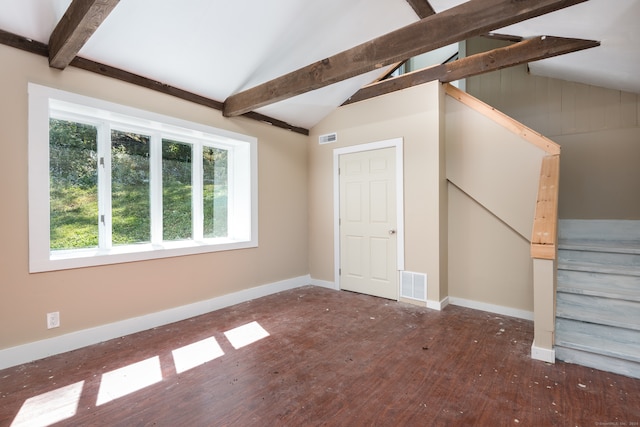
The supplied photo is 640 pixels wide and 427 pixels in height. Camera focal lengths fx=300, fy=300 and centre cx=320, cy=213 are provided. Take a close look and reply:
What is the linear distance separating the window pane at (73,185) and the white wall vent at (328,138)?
2849 millimetres

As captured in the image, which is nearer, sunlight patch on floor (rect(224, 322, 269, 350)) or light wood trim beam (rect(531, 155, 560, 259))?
light wood trim beam (rect(531, 155, 560, 259))

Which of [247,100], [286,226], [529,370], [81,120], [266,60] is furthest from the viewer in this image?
[286,226]

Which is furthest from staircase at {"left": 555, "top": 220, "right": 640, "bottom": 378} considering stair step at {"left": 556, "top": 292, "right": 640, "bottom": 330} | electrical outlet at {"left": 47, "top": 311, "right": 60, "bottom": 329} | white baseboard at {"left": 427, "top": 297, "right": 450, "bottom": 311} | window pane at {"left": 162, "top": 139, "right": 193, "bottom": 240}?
electrical outlet at {"left": 47, "top": 311, "right": 60, "bottom": 329}

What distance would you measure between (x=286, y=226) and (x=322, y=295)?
1146 mm

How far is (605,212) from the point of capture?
3682 mm

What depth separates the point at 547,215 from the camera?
243 centimetres

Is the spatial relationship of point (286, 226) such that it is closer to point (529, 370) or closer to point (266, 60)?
point (266, 60)

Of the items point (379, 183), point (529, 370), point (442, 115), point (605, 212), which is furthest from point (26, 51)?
point (605, 212)

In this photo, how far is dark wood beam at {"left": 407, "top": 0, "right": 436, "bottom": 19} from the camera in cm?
294

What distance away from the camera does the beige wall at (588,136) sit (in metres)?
3.54

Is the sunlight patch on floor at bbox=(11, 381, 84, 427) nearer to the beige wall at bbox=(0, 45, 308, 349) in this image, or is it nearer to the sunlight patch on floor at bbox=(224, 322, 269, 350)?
the beige wall at bbox=(0, 45, 308, 349)

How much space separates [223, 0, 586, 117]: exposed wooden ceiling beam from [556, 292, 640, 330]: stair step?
2.28 metres

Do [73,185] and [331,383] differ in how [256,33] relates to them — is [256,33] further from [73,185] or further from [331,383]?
[331,383]

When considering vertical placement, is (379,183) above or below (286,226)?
above
